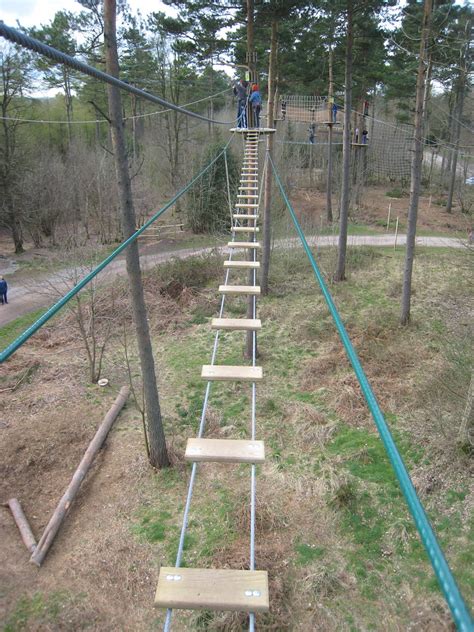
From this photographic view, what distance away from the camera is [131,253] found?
6.75 metres

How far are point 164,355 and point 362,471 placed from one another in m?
6.27

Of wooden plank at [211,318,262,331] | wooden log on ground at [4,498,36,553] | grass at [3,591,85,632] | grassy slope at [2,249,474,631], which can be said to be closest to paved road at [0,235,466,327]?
grassy slope at [2,249,474,631]

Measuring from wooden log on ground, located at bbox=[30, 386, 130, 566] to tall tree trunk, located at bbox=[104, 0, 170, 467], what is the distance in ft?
3.55

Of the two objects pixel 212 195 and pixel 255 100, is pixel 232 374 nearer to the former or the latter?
pixel 255 100

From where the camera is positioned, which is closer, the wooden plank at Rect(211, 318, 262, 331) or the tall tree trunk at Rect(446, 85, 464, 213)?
the wooden plank at Rect(211, 318, 262, 331)

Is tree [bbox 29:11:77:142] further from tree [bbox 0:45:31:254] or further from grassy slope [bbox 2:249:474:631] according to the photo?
grassy slope [bbox 2:249:474:631]

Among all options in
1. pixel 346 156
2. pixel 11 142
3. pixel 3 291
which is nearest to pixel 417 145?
pixel 346 156

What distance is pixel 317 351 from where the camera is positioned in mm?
11273

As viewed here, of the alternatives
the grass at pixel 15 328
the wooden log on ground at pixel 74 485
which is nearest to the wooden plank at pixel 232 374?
the wooden log on ground at pixel 74 485

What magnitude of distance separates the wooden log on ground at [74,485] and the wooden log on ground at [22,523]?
0.13 m

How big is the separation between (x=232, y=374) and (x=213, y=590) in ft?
6.78

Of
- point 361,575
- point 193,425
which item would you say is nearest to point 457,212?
point 193,425

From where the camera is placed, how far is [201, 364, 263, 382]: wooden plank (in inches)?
165

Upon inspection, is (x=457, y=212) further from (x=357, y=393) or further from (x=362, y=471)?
(x=362, y=471)
